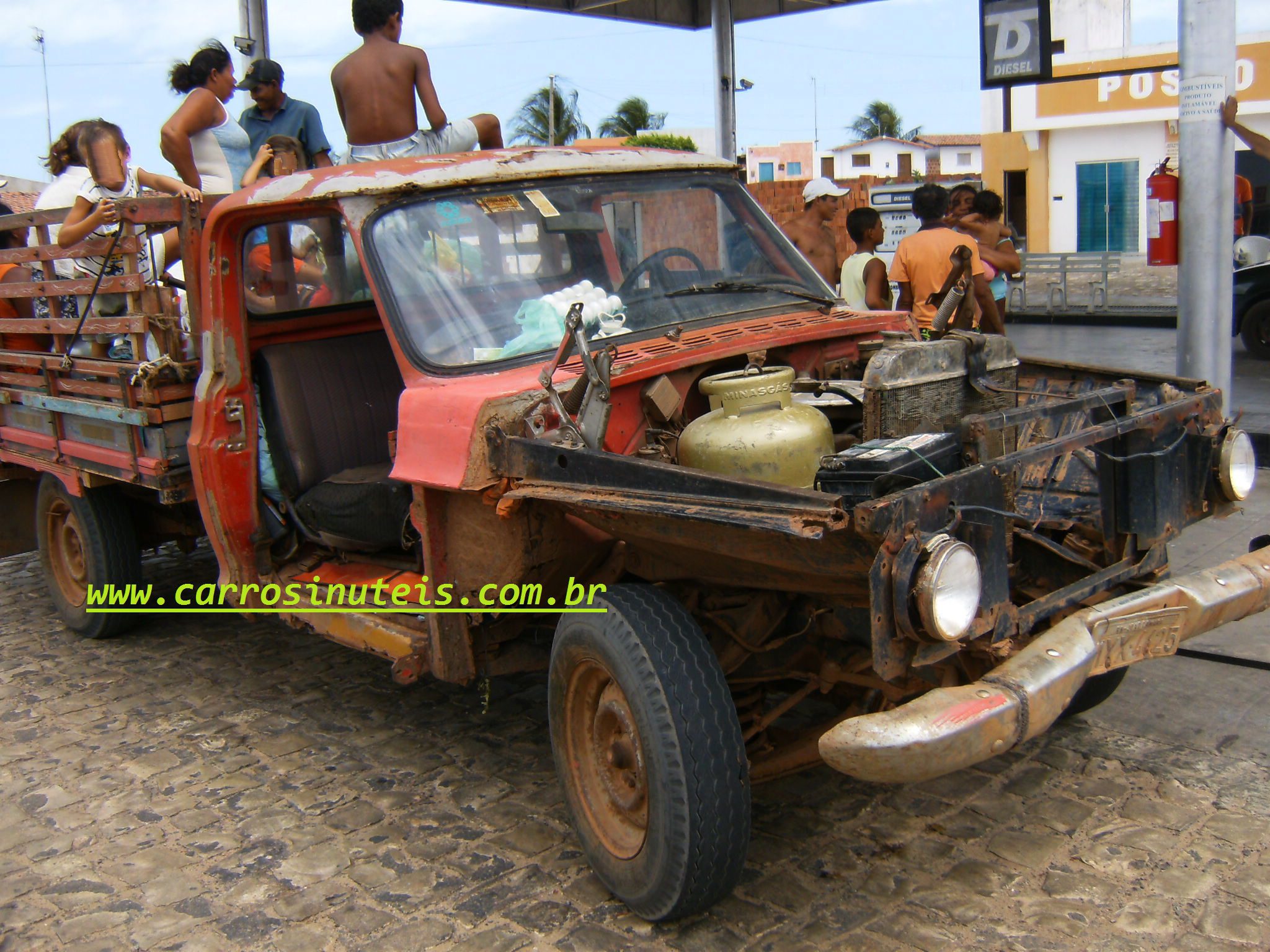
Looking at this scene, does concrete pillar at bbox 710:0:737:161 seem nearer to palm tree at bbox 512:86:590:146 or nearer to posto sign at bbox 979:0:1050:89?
posto sign at bbox 979:0:1050:89

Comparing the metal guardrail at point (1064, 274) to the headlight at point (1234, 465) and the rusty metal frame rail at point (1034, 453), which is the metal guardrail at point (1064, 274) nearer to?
the headlight at point (1234, 465)

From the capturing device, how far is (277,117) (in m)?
6.96

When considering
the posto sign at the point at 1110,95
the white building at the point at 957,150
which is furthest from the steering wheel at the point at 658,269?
the white building at the point at 957,150

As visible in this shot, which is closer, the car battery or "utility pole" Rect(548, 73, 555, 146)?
the car battery

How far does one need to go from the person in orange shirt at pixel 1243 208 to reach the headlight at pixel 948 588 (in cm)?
1139

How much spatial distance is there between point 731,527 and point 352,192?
187cm

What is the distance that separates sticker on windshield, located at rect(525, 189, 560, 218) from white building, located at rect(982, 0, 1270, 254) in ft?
61.2

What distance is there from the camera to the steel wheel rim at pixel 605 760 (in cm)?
307

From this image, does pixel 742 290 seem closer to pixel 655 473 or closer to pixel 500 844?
pixel 655 473

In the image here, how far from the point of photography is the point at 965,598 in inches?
97.4

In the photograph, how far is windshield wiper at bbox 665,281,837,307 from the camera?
4020mm

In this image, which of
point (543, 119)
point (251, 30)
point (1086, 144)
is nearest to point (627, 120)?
point (543, 119)

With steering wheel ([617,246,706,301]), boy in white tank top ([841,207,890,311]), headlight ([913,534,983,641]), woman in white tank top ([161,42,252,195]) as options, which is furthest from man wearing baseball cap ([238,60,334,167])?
headlight ([913,534,983,641])

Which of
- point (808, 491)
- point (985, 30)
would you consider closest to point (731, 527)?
point (808, 491)
